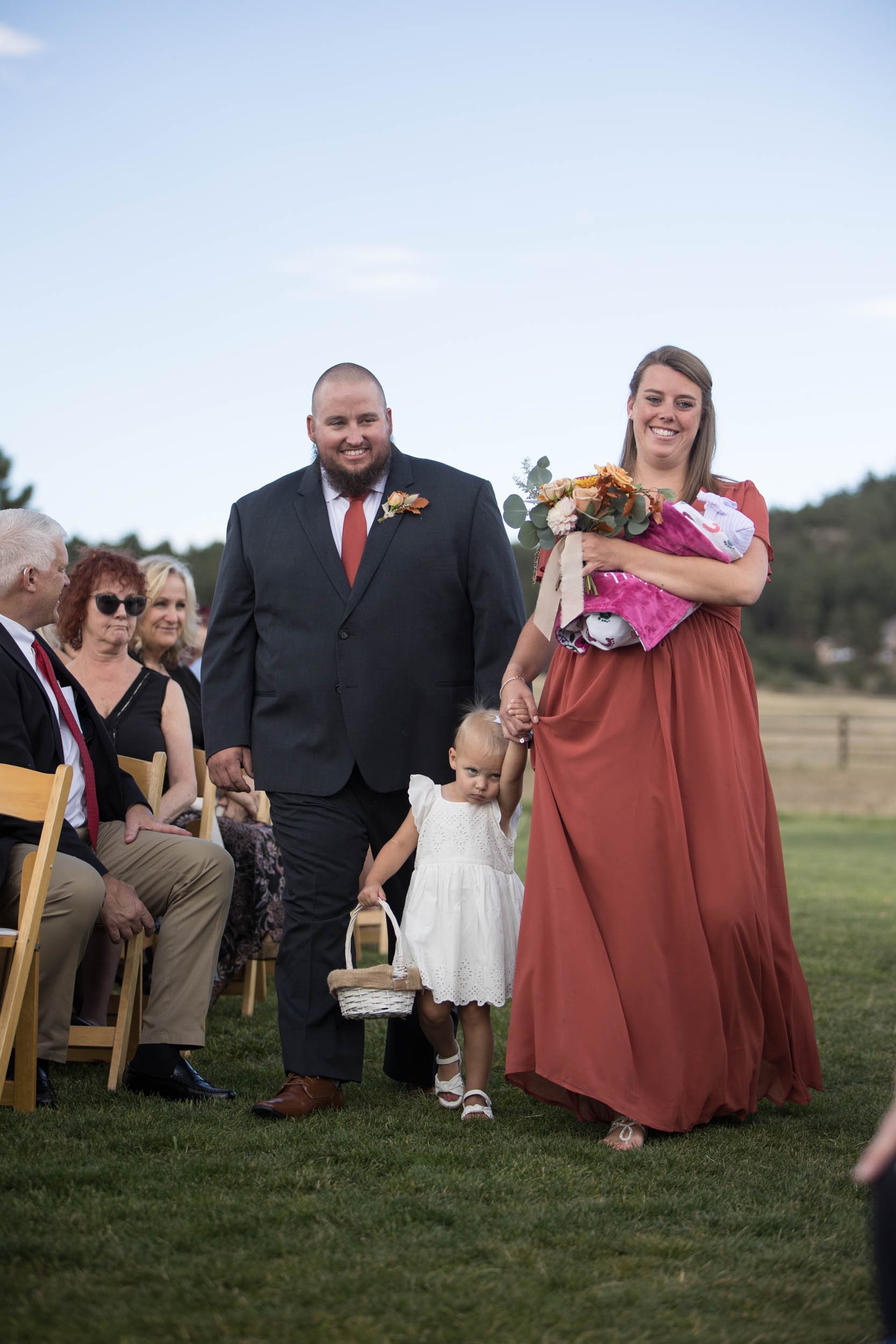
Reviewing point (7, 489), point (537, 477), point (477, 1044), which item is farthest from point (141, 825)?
point (7, 489)

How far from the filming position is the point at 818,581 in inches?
2985

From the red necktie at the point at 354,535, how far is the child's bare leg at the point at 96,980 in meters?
1.98

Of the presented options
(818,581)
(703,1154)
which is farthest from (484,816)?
(818,581)

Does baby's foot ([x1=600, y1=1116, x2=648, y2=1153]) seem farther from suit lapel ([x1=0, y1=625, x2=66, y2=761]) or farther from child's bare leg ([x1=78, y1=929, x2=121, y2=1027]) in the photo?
child's bare leg ([x1=78, y1=929, x2=121, y2=1027])

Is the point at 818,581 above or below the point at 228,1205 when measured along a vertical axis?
above

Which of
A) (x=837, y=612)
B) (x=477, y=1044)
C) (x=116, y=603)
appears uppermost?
(x=837, y=612)

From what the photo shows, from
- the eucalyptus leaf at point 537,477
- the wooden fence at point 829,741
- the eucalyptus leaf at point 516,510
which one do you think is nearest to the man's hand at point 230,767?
the eucalyptus leaf at point 516,510

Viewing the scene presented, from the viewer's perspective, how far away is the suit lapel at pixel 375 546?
468 cm

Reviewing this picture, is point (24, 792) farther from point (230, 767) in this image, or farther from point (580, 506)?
point (580, 506)

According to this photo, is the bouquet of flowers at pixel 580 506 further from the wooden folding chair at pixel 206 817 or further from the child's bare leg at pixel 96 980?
the child's bare leg at pixel 96 980

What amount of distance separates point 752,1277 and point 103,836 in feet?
9.96

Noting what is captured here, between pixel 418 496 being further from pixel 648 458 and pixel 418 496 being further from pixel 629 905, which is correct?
pixel 629 905

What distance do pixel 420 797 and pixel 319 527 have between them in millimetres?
1021

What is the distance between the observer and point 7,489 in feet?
123
